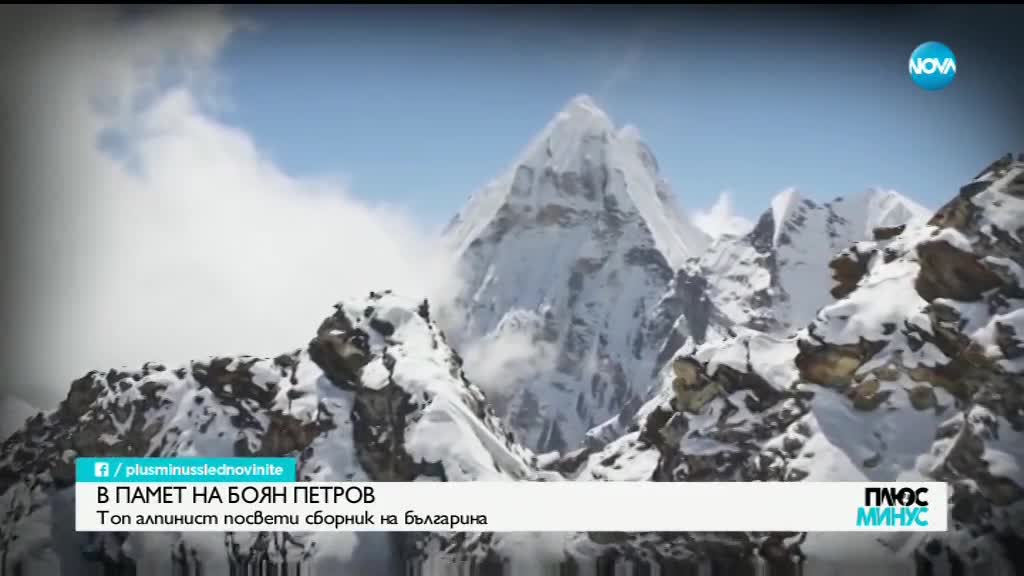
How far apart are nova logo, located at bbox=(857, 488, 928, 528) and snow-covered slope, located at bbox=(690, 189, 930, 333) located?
33.1 inches

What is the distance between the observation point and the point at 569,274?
518 centimetres

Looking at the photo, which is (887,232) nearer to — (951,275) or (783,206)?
(951,275)

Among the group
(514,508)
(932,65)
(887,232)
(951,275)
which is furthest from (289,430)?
(932,65)

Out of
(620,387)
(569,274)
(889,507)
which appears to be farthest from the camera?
(569,274)

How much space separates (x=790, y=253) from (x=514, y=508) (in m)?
1.73

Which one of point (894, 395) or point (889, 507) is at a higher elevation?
point (894, 395)

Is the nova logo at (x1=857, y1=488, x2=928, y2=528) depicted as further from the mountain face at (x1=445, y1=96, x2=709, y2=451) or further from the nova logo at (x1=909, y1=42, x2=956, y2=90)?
the nova logo at (x1=909, y1=42, x2=956, y2=90)

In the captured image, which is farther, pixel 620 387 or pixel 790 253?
pixel 620 387

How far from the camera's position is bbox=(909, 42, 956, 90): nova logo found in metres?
5.00

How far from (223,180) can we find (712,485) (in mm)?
2658

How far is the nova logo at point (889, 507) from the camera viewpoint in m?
4.79

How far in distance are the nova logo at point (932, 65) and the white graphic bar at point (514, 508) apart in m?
1.86

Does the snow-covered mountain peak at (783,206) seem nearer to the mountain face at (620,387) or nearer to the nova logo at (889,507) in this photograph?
the mountain face at (620,387)

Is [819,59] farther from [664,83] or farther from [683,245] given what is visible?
[683,245]
